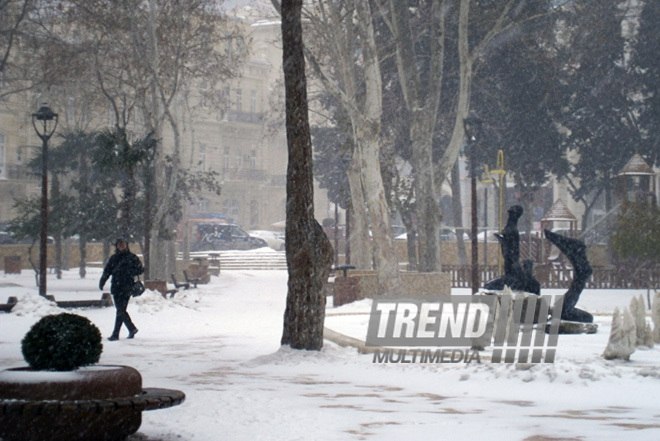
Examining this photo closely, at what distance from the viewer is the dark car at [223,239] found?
5666cm

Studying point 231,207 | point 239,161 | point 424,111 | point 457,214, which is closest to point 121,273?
point 424,111

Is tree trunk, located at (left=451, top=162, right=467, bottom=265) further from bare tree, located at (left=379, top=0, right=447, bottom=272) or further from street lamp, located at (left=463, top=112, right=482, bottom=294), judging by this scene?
street lamp, located at (left=463, top=112, right=482, bottom=294)

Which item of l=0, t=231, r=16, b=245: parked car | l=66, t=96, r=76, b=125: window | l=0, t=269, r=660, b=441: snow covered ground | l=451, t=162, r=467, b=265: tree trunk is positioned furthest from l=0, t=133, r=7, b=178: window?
l=0, t=269, r=660, b=441: snow covered ground

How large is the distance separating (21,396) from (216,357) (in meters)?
7.07

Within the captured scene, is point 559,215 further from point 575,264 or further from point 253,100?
point 253,100

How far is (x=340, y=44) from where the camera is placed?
946 inches

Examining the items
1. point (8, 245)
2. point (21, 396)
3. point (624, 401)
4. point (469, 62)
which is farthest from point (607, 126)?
point (21, 396)

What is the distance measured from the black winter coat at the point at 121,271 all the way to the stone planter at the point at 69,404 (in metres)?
8.70

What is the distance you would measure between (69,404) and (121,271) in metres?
9.35

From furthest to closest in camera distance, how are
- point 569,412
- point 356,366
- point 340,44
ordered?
point 340,44 < point 356,366 < point 569,412

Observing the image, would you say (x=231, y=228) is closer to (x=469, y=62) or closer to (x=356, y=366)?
(x=469, y=62)

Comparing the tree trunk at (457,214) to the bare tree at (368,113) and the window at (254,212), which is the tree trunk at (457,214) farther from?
the window at (254,212)

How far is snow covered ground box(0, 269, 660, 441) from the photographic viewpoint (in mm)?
8219

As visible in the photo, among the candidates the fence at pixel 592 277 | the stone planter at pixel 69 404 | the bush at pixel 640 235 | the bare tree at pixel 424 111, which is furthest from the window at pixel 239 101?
the stone planter at pixel 69 404
